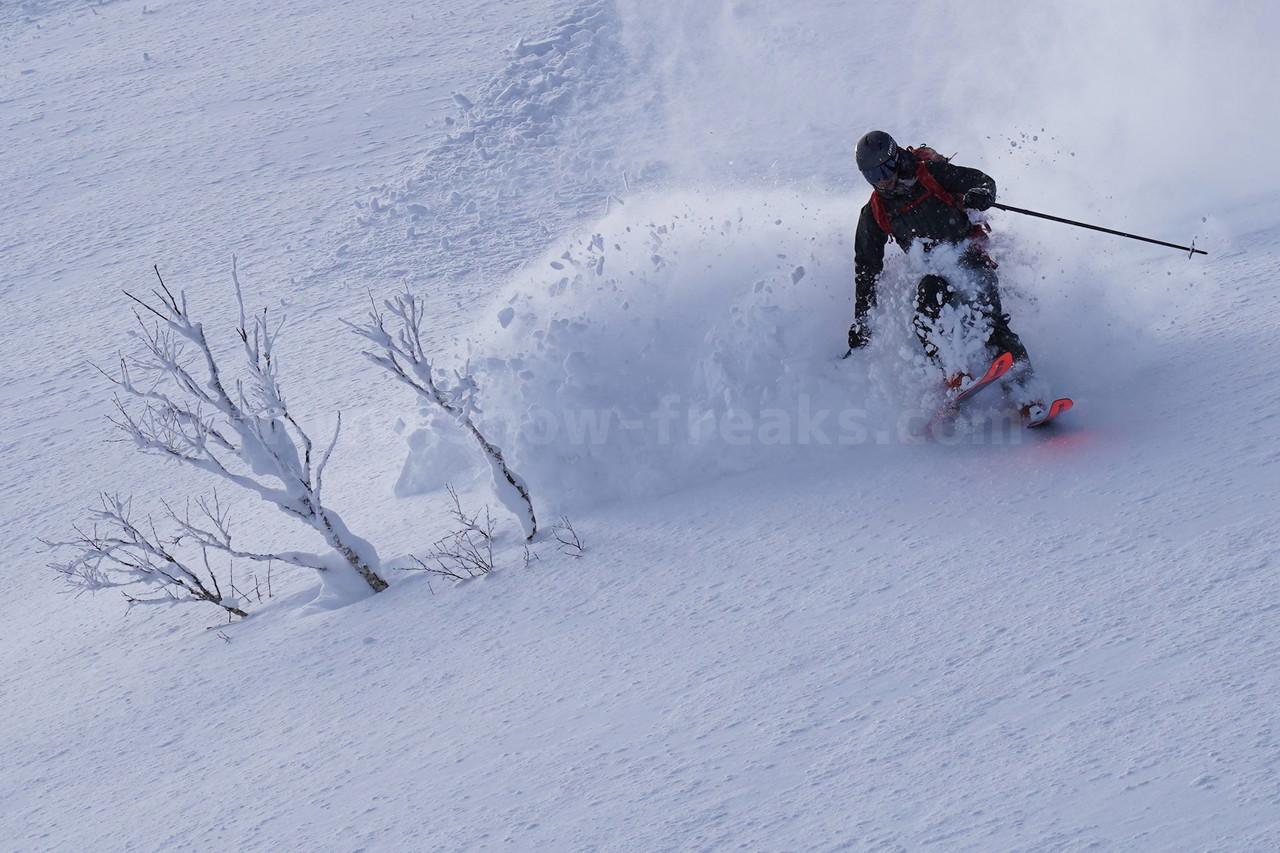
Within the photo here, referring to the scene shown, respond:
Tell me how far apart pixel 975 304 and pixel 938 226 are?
0.48 meters

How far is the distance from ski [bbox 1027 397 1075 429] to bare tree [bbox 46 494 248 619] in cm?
455

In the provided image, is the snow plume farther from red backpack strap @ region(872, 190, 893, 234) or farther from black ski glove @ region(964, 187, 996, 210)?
black ski glove @ region(964, 187, 996, 210)

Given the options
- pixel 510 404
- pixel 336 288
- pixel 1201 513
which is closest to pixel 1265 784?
pixel 1201 513

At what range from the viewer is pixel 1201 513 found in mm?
4090

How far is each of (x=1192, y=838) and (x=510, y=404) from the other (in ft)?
14.2

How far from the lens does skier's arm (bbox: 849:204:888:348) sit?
17.8ft

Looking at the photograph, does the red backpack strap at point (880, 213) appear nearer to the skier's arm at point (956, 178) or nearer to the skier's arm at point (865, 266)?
the skier's arm at point (865, 266)

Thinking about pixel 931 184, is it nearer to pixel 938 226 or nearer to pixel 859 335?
pixel 938 226

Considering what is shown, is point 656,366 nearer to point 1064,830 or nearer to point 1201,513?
point 1201,513

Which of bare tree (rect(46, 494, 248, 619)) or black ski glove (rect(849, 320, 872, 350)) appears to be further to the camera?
bare tree (rect(46, 494, 248, 619))

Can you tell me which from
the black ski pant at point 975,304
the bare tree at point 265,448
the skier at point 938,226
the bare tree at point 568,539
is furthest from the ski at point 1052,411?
the bare tree at point 265,448

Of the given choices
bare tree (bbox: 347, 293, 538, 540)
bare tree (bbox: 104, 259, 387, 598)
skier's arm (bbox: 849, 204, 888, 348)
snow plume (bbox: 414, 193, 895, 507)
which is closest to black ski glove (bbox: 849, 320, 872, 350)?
skier's arm (bbox: 849, 204, 888, 348)

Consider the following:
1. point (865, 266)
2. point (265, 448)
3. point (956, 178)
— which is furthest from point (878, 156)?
point (265, 448)

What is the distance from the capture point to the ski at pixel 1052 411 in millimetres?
4938
